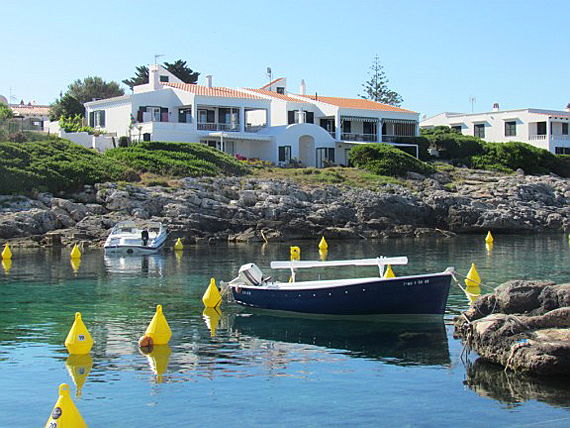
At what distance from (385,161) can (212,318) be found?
48.6 m

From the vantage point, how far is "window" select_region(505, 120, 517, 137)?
90.9 metres

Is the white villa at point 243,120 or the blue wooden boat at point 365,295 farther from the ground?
the white villa at point 243,120

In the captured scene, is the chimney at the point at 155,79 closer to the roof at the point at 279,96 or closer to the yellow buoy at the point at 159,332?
the roof at the point at 279,96

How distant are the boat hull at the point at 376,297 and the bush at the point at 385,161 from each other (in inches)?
1878

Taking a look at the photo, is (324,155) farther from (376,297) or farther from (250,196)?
(376,297)

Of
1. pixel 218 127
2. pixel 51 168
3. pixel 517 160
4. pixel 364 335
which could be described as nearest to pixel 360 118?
pixel 218 127

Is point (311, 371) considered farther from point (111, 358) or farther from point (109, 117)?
point (109, 117)

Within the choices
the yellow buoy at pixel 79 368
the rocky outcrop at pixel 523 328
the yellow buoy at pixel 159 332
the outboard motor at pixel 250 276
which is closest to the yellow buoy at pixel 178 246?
the outboard motor at pixel 250 276

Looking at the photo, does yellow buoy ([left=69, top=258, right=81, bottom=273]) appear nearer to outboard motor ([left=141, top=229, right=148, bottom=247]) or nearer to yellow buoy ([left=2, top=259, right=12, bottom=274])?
yellow buoy ([left=2, top=259, right=12, bottom=274])

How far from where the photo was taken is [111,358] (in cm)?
1888

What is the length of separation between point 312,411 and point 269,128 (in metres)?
62.5

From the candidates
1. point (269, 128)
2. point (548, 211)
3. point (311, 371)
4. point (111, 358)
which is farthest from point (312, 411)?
point (269, 128)

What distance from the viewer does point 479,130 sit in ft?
308

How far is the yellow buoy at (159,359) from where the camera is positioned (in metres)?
17.5
